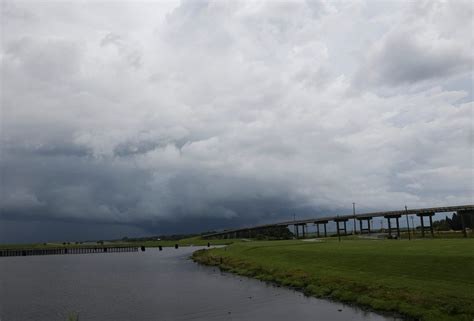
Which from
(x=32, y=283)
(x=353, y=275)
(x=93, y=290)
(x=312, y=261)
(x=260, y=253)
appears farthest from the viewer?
(x=260, y=253)

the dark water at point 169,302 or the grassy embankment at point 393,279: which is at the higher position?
the grassy embankment at point 393,279

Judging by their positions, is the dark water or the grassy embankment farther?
the dark water

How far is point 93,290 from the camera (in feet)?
180

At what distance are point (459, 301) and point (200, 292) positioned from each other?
28.6m

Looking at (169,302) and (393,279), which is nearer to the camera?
(393,279)

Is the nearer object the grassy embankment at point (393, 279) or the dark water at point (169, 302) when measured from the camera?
the grassy embankment at point (393, 279)

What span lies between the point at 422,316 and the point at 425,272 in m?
10.3

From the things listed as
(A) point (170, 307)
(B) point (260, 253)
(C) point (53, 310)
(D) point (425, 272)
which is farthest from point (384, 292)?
(B) point (260, 253)

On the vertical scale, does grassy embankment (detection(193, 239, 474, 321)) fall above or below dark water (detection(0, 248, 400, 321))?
above

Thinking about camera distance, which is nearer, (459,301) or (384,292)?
(459,301)

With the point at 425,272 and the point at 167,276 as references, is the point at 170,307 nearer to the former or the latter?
the point at 425,272

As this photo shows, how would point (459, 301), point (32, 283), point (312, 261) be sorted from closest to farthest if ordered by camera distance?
point (459, 301) < point (312, 261) < point (32, 283)

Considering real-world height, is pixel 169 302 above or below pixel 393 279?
below

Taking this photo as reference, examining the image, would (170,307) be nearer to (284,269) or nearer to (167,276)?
(284,269)
